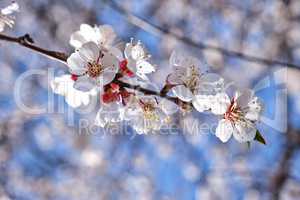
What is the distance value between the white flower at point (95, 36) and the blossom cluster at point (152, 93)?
106 millimetres

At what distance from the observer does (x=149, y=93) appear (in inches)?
50.8

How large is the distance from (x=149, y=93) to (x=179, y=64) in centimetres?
12

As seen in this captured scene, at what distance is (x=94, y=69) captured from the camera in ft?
4.25

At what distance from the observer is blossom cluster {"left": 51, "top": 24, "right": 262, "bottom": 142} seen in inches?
49.8

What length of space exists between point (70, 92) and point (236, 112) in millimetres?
556

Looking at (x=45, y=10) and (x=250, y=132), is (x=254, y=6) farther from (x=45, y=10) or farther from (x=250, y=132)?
(x=250, y=132)

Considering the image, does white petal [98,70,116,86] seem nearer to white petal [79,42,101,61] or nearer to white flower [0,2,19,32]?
white petal [79,42,101,61]

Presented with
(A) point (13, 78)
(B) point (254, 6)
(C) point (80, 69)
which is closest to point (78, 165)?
(A) point (13, 78)

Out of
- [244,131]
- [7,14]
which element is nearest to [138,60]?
[244,131]

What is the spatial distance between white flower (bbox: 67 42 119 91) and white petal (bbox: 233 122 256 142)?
0.40 meters

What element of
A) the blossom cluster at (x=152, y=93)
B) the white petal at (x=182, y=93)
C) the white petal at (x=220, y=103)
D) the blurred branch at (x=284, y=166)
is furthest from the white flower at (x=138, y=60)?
the blurred branch at (x=284, y=166)

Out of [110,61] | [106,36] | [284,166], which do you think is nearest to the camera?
[110,61]

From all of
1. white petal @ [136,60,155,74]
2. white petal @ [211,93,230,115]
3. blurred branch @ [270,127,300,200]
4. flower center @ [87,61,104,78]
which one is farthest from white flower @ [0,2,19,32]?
blurred branch @ [270,127,300,200]

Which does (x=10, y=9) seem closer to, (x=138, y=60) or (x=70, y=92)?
(x=70, y=92)
